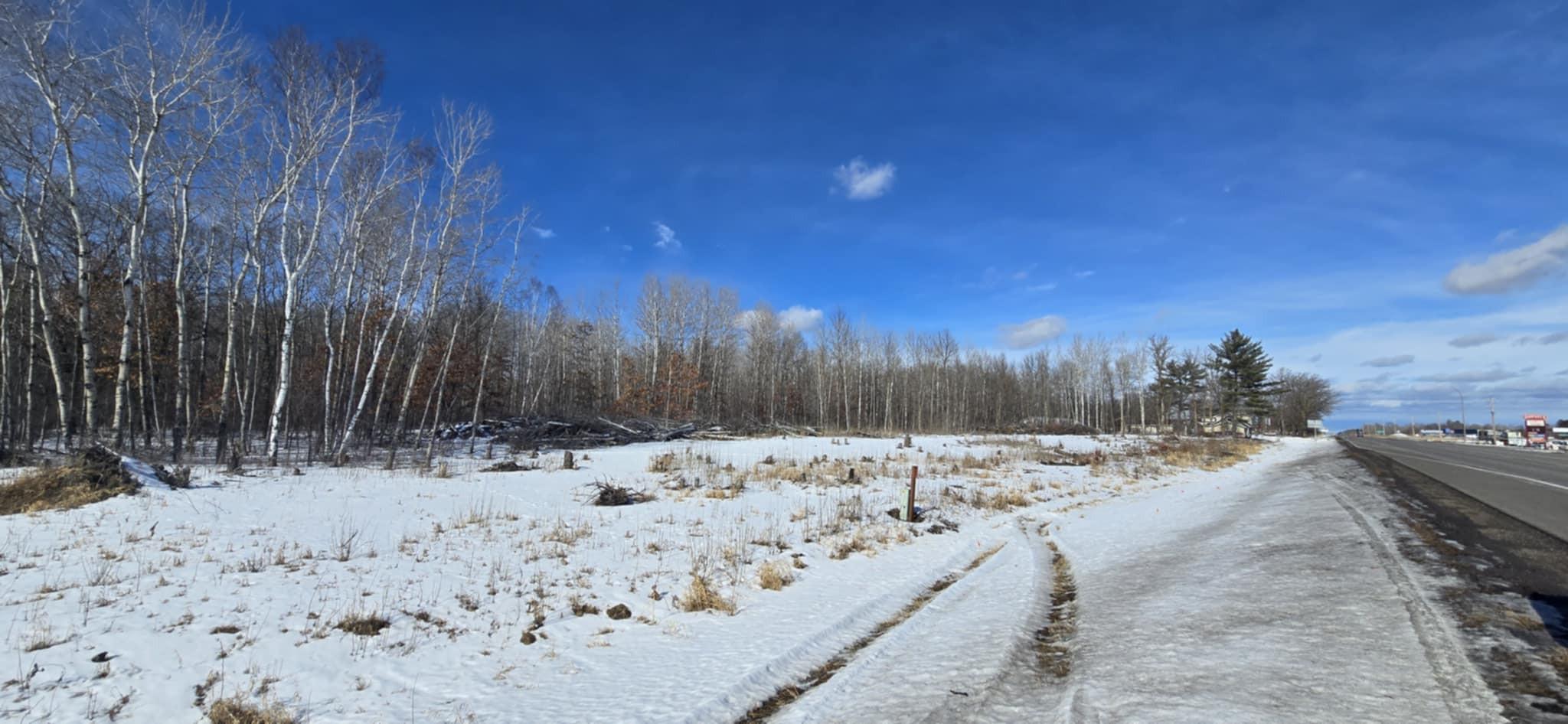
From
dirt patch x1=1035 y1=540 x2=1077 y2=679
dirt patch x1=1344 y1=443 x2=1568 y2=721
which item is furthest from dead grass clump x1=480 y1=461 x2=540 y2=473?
dirt patch x1=1344 y1=443 x2=1568 y2=721

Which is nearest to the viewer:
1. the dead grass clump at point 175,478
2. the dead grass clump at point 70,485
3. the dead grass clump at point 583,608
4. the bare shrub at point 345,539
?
the dead grass clump at point 583,608

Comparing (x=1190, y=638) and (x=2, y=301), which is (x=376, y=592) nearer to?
(x=1190, y=638)

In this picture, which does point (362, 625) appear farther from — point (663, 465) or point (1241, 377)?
point (1241, 377)

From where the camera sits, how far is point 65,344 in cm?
2152

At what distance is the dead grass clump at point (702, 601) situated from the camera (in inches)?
276

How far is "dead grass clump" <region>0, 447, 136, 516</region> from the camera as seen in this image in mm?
9172

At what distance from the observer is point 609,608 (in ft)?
22.2

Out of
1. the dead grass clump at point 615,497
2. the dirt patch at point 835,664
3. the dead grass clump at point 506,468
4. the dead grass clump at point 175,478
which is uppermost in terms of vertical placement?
the dead grass clump at point 175,478

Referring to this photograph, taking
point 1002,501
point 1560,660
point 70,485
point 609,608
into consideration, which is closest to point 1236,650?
point 1560,660

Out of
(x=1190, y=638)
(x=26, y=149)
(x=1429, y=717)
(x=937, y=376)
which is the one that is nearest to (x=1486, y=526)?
(x=1190, y=638)

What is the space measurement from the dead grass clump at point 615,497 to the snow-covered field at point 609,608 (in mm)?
454

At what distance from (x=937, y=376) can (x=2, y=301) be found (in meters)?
66.2

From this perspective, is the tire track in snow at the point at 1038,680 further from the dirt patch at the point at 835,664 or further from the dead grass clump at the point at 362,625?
the dead grass clump at the point at 362,625

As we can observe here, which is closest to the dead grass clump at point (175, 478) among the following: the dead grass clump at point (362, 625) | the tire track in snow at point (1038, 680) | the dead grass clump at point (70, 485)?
the dead grass clump at point (70, 485)
